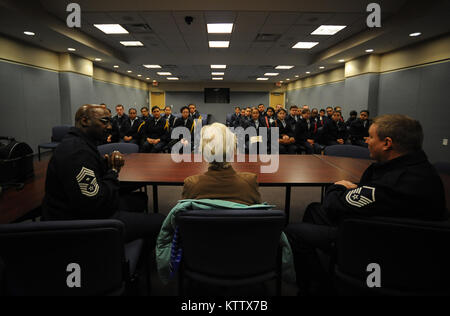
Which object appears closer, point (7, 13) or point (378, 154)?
point (378, 154)

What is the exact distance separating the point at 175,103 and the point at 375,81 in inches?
519

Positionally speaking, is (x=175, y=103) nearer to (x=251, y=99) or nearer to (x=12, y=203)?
(x=251, y=99)

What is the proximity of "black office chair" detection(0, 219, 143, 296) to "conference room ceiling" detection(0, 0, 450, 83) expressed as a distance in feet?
16.1

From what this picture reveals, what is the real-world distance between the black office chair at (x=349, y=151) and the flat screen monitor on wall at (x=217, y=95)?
14632mm

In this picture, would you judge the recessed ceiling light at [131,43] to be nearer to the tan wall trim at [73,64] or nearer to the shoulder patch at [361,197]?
the tan wall trim at [73,64]

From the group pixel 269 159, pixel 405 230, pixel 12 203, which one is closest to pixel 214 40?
pixel 269 159

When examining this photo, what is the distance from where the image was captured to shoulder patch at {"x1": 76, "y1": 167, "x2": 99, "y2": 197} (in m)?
1.30

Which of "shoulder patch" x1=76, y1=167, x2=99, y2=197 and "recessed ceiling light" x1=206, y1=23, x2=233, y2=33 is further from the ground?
"recessed ceiling light" x1=206, y1=23, x2=233, y2=33

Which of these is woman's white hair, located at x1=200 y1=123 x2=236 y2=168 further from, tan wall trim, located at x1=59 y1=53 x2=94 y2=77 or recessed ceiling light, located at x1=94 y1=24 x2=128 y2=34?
tan wall trim, located at x1=59 y1=53 x2=94 y2=77

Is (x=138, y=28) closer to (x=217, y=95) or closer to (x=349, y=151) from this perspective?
(x=349, y=151)

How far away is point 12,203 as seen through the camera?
4.95ft

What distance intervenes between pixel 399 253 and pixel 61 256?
1376 millimetres

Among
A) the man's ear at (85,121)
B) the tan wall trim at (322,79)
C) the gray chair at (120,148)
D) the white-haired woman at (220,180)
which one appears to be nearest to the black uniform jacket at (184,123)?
the gray chair at (120,148)

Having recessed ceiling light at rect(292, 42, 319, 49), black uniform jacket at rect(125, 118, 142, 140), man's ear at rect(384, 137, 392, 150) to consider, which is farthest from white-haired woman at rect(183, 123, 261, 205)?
recessed ceiling light at rect(292, 42, 319, 49)
